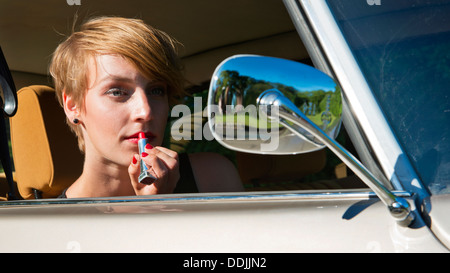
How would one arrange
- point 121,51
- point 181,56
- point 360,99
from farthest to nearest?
point 181,56
point 121,51
point 360,99

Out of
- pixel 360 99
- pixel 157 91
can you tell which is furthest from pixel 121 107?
pixel 360 99

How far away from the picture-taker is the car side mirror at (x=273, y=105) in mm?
889

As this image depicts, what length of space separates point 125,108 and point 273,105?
739 mm

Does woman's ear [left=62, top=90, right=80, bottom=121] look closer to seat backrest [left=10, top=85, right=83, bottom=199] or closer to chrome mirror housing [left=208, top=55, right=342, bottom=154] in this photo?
seat backrest [left=10, top=85, right=83, bottom=199]

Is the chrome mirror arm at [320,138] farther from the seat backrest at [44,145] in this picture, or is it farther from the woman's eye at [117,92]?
the seat backrest at [44,145]

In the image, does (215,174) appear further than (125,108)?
Yes

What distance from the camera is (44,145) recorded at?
6.45ft

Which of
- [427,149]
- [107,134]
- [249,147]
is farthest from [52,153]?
[427,149]

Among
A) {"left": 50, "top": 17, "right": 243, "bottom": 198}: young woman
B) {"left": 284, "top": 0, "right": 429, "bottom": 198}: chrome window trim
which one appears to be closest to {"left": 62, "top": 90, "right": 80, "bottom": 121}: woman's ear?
{"left": 50, "top": 17, "right": 243, "bottom": 198}: young woman

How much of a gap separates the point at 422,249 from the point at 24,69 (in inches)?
60.1

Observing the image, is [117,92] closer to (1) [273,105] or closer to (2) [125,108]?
(2) [125,108]

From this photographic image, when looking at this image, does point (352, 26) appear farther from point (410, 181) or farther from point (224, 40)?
point (224, 40)

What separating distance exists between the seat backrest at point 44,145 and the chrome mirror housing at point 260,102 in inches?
41.6

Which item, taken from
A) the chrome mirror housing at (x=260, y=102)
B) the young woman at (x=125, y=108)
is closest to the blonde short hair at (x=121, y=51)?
the young woman at (x=125, y=108)
